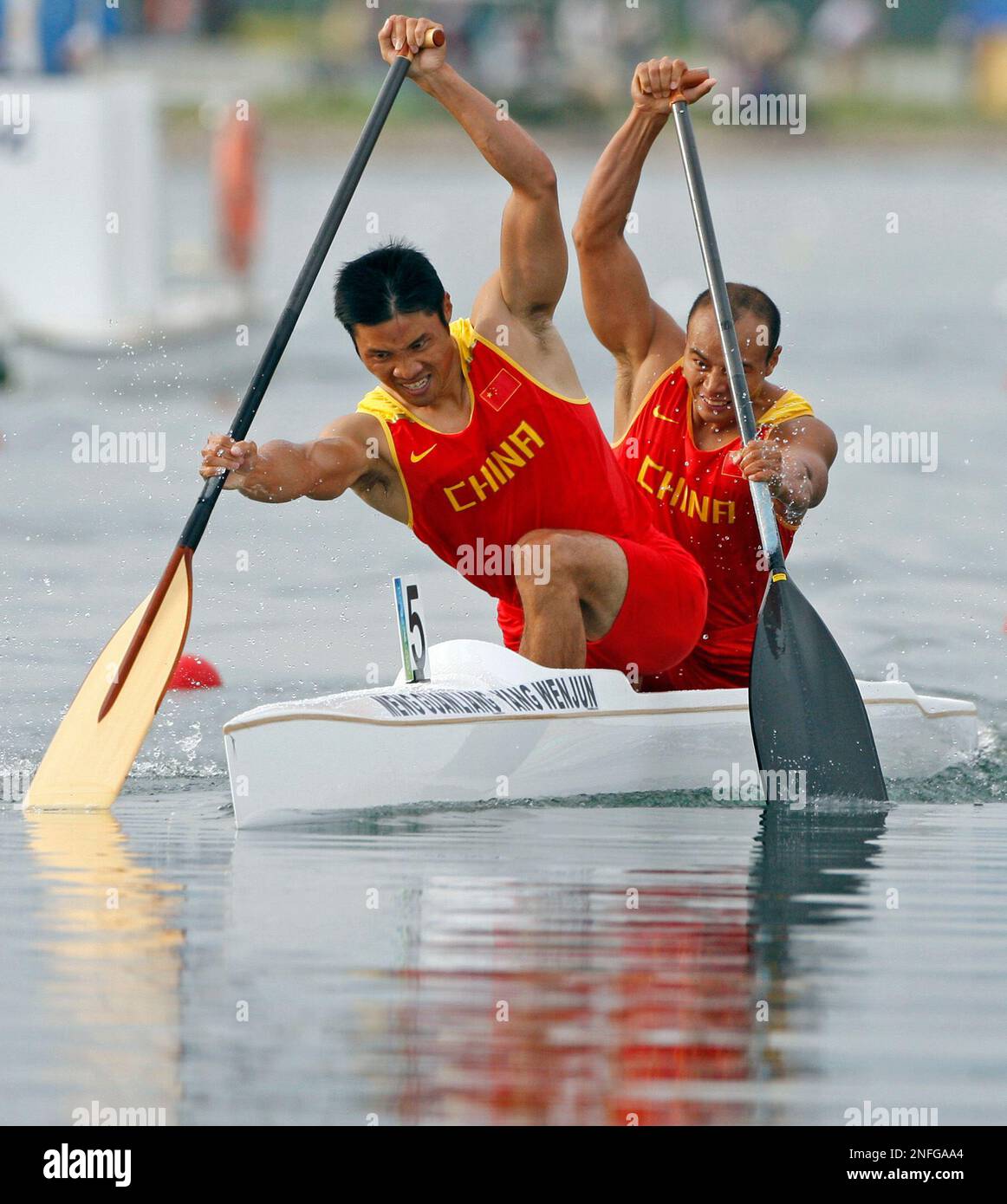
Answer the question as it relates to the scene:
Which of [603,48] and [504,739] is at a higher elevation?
[603,48]

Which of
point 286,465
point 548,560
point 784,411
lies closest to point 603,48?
point 784,411

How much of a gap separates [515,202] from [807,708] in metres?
Answer: 1.73

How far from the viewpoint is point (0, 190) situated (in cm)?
1978

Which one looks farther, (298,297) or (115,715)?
(298,297)

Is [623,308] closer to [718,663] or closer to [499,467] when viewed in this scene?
[499,467]

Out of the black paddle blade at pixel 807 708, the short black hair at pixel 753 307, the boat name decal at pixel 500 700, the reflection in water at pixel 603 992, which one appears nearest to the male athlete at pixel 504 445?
the boat name decal at pixel 500 700

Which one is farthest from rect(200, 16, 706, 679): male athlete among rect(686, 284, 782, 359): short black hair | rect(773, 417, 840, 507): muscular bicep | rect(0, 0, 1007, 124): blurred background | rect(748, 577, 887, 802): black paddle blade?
rect(0, 0, 1007, 124): blurred background

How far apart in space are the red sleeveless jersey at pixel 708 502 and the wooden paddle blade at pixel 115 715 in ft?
4.75

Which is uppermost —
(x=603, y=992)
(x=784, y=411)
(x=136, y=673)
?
(x=784, y=411)

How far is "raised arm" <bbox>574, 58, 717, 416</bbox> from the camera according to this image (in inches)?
305

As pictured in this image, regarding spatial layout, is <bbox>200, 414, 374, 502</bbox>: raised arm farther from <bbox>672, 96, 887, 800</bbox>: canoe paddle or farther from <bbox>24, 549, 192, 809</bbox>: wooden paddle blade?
<bbox>672, 96, 887, 800</bbox>: canoe paddle

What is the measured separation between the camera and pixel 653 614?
744 centimetres

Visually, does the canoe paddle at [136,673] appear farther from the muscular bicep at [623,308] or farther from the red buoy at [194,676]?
the red buoy at [194,676]
